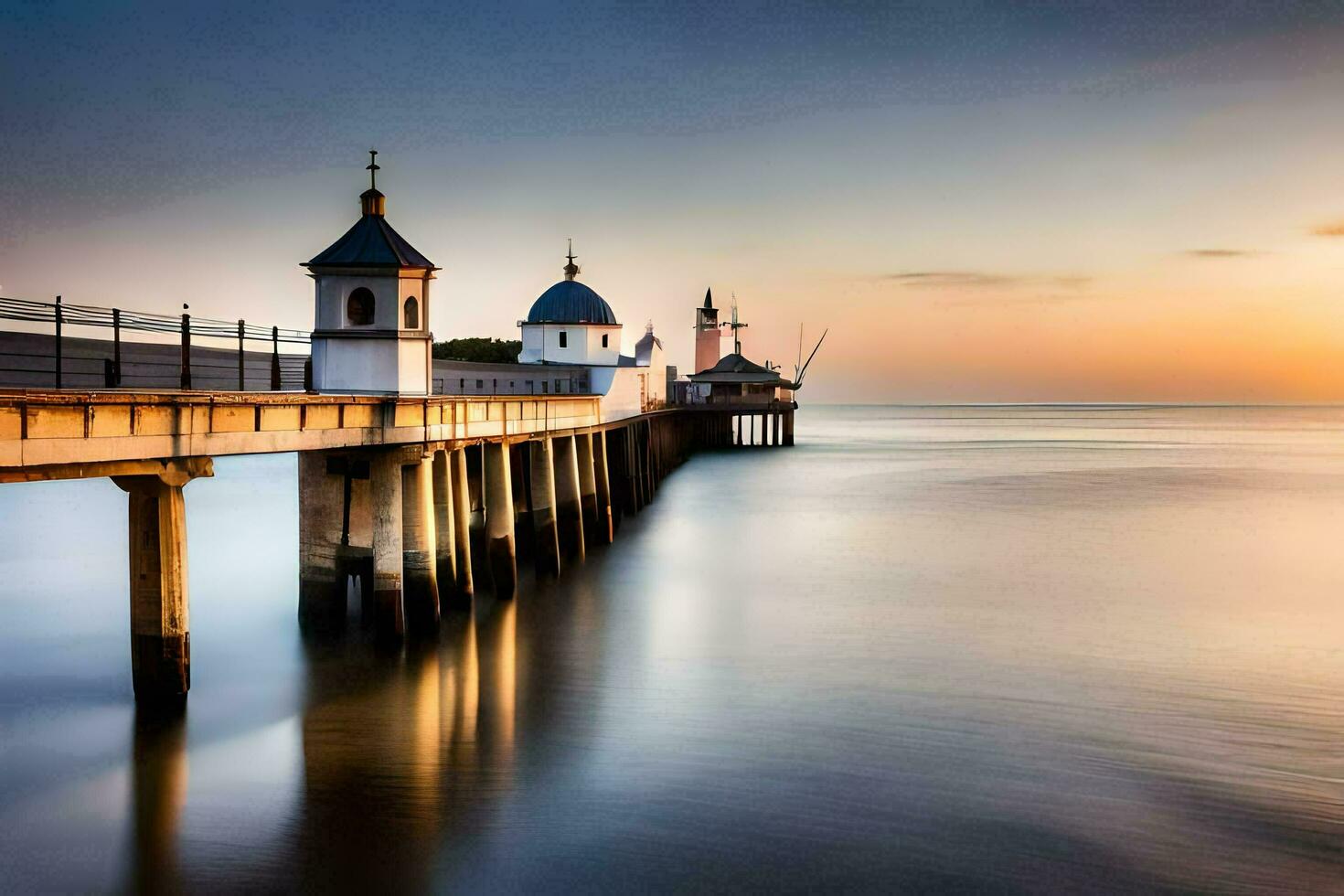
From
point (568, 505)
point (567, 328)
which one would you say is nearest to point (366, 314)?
point (568, 505)

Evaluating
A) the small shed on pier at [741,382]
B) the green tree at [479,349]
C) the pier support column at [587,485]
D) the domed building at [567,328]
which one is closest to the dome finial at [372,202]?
the pier support column at [587,485]

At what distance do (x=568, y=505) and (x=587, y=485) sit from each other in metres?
3.05

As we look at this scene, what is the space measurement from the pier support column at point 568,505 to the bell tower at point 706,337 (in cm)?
8202

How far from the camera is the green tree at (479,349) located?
72.2 metres

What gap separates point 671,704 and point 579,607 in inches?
266

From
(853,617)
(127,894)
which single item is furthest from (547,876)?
(853,617)

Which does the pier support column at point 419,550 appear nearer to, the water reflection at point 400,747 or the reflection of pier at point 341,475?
the reflection of pier at point 341,475

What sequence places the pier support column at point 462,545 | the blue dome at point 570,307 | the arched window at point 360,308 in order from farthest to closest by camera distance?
the blue dome at point 570,307 → the pier support column at point 462,545 → the arched window at point 360,308

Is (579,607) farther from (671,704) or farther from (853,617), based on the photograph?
(671,704)

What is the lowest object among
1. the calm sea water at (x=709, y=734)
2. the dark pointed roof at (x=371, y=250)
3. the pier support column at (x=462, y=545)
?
the calm sea water at (x=709, y=734)

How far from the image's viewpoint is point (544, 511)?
25359 mm

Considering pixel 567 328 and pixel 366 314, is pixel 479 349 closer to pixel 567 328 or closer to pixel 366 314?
pixel 567 328

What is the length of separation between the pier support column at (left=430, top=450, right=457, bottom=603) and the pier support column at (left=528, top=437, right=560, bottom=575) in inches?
216

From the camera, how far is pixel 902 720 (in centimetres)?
1447
